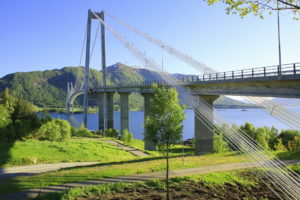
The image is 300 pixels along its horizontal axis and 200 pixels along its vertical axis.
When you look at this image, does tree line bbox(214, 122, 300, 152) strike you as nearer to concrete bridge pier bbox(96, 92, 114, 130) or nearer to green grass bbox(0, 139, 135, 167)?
green grass bbox(0, 139, 135, 167)

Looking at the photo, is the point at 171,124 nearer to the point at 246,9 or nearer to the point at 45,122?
the point at 246,9

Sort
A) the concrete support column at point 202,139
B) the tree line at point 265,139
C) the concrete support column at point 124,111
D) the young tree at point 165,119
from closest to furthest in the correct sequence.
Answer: the young tree at point 165,119, the concrete support column at point 202,139, the tree line at point 265,139, the concrete support column at point 124,111

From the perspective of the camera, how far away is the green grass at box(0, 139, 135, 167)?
89.8 feet

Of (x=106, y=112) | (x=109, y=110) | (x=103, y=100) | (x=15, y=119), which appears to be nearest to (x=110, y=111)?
(x=109, y=110)

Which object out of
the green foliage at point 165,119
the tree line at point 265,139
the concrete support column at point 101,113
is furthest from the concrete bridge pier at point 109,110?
the green foliage at point 165,119

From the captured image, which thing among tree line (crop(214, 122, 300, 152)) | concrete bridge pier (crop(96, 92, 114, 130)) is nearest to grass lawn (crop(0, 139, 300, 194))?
tree line (crop(214, 122, 300, 152))

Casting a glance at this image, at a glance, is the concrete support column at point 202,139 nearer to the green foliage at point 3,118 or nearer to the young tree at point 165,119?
the young tree at point 165,119

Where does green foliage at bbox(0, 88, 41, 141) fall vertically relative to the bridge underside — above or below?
below

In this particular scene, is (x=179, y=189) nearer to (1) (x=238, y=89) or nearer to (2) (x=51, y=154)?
(1) (x=238, y=89)

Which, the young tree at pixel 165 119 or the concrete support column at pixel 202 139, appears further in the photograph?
the concrete support column at pixel 202 139

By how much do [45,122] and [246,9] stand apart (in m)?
42.5

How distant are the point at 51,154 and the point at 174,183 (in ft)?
72.3

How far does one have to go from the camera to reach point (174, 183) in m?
12.7

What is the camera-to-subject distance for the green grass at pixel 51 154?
2738 cm
